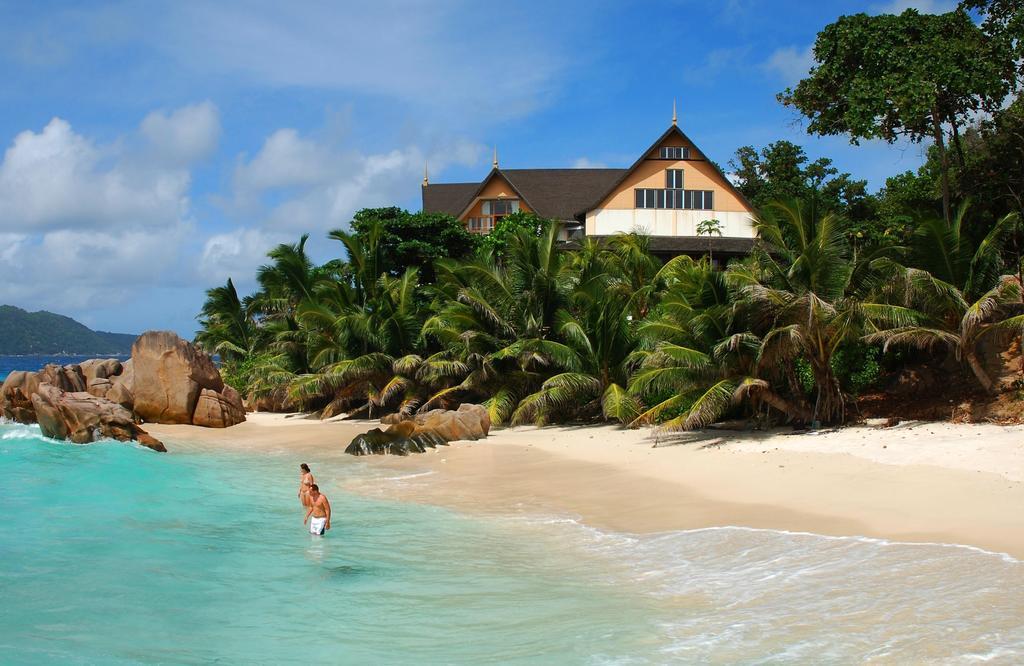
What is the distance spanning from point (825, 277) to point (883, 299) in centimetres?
142

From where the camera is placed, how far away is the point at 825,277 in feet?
57.1

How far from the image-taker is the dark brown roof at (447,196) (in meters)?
49.2

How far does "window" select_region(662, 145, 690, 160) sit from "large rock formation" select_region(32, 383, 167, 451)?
89.9 feet

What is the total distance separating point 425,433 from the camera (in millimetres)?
21406

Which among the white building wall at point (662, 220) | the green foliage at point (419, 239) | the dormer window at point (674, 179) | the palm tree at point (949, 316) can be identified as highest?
the dormer window at point (674, 179)

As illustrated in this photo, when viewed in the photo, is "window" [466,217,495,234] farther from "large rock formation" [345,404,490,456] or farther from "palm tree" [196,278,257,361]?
"large rock formation" [345,404,490,456]

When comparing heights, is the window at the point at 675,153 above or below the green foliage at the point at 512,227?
above

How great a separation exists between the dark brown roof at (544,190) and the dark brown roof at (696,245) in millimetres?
6674

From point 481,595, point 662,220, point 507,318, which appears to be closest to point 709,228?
point 662,220

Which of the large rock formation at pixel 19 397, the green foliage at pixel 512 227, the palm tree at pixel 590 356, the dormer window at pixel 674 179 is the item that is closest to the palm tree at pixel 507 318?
the palm tree at pixel 590 356

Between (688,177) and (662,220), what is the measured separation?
8.18 ft

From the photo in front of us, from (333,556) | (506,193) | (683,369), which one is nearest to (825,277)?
(683,369)

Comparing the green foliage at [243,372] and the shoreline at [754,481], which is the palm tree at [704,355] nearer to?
the shoreline at [754,481]

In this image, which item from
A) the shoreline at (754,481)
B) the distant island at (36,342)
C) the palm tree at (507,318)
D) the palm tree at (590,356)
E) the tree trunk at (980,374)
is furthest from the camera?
the distant island at (36,342)
